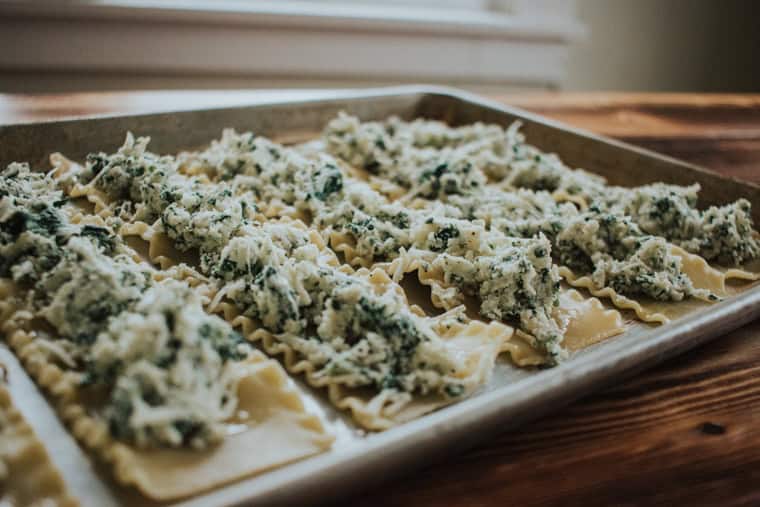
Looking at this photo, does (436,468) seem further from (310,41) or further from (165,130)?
(310,41)

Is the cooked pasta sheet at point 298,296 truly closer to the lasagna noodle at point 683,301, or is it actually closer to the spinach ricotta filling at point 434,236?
the spinach ricotta filling at point 434,236

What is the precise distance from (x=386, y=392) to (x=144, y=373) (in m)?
0.53

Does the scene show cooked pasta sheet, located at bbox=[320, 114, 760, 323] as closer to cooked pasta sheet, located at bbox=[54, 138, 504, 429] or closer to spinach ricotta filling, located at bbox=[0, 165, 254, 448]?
cooked pasta sheet, located at bbox=[54, 138, 504, 429]

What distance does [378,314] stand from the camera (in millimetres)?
1708

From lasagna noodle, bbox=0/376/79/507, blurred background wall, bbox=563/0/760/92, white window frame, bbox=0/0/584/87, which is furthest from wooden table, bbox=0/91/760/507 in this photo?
blurred background wall, bbox=563/0/760/92

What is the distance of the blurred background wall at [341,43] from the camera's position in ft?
15.0

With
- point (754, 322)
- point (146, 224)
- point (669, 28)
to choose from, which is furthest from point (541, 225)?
point (669, 28)

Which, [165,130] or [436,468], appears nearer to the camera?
[436,468]

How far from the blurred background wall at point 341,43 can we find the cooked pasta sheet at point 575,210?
2.17m

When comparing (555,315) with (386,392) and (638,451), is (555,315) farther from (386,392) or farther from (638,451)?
(386,392)

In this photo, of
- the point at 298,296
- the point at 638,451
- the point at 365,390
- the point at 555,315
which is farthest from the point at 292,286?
the point at 638,451

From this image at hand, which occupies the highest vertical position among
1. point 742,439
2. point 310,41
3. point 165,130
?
point 310,41

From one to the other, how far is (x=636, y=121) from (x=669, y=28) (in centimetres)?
382

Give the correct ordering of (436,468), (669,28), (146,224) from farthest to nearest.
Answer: (669,28), (146,224), (436,468)
